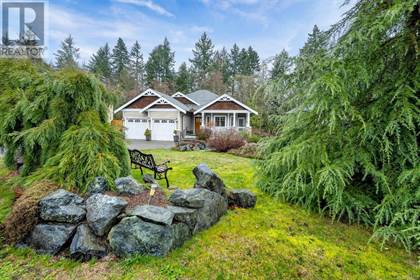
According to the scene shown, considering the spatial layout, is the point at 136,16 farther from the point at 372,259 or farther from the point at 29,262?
the point at 372,259

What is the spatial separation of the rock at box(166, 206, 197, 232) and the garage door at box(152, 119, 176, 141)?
16305 millimetres

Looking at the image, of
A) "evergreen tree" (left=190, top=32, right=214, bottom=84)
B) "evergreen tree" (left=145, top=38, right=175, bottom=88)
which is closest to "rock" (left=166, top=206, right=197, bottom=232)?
"evergreen tree" (left=145, top=38, right=175, bottom=88)

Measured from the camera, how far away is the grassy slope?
8.77ft

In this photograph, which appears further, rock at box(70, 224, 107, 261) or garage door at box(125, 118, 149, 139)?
garage door at box(125, 118, 149, 139)

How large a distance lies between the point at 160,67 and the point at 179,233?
130ft

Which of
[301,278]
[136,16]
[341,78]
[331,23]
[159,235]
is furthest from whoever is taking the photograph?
[136,16]

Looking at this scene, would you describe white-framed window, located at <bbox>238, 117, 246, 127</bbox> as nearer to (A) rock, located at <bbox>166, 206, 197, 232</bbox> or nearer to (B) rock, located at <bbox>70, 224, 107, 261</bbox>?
(A) rock, located at <bbox>166, 206, 197, 232</bbox>

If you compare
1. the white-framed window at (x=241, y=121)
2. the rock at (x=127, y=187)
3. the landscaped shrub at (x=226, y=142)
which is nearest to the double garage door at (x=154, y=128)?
the white-framed window at (x=241, y=121)

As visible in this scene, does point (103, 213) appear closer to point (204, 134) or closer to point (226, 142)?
point (226, 142)

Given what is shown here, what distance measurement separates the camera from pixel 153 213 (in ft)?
10.1

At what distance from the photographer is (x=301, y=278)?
2662 mm

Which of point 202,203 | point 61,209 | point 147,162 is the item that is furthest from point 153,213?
point 147,162

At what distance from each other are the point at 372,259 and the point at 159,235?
3030 millimetres

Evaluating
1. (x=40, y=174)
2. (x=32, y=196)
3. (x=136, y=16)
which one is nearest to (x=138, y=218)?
(x=32, y=196)
